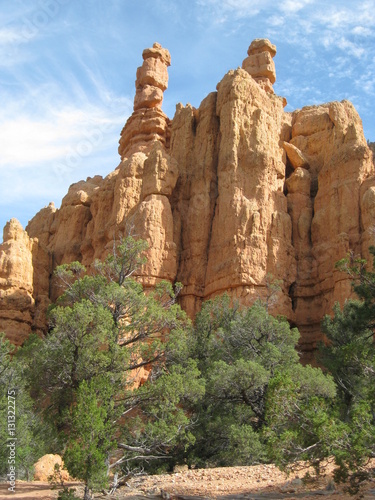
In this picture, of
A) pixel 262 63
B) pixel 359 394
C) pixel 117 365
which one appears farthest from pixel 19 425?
pixel 262 63

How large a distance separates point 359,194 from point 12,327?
20.4m

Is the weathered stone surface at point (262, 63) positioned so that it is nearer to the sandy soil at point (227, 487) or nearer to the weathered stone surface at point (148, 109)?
the weathered stone surface at point (148, 109)

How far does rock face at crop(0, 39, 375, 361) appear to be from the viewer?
3198 centimetres

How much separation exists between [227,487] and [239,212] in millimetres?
20425

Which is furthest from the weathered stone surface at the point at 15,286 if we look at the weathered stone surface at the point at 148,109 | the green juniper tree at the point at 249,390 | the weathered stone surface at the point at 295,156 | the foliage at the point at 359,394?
the foliage at the point at 359,394

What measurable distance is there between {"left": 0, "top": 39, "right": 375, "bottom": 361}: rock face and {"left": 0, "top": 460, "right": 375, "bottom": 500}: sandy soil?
1549 centimetres

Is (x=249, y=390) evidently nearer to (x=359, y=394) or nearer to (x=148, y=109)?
(x=359, y=394)

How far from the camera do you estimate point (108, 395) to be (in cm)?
1636

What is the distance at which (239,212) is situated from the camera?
32.9 m

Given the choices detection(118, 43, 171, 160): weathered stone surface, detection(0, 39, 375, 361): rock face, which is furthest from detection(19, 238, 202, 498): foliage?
detection(118, 43, 171, 160): weathered stone surface

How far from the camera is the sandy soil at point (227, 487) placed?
12.6 metres

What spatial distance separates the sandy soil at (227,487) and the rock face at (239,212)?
1549 cm

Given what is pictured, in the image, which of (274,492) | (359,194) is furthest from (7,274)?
(274,492)

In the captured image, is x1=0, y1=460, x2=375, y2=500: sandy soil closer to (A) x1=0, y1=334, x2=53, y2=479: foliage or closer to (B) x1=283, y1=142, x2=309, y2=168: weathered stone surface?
(A) x1=0, y1=334, x2=53, y2=479: foliage
